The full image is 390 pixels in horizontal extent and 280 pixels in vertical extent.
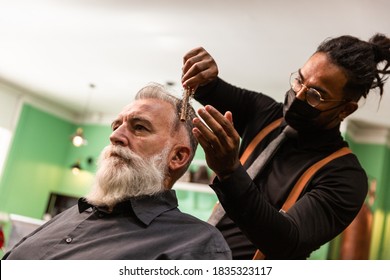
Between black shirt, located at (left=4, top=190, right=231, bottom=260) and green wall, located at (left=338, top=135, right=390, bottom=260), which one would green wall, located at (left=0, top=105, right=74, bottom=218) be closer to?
green wall, located at (left=338, top=135, right=390, bottom=260)

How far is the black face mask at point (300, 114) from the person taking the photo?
1.32 meters

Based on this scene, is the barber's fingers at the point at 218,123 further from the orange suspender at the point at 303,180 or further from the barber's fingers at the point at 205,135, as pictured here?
the orange suspender at the point at 303,180

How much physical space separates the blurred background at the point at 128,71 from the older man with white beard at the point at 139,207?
15 cm

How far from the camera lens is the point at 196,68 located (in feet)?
4.33

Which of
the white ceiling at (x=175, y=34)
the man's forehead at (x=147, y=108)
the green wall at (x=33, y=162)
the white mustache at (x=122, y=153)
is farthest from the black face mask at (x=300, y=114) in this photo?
the green wall at (x=33, y=162)

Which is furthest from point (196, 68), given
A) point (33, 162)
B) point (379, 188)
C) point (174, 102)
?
point (33, 162)

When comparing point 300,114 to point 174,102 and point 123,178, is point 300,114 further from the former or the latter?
point 123,178

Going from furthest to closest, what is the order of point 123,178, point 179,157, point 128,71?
point 128,71 < point 179,157 < point 123,178

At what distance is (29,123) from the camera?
22.9 ft

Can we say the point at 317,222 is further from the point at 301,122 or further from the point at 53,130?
the point at 53,130

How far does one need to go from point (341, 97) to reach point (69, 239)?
0.84 m

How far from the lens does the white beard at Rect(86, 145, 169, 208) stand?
1.28m

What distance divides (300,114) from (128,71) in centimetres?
372
